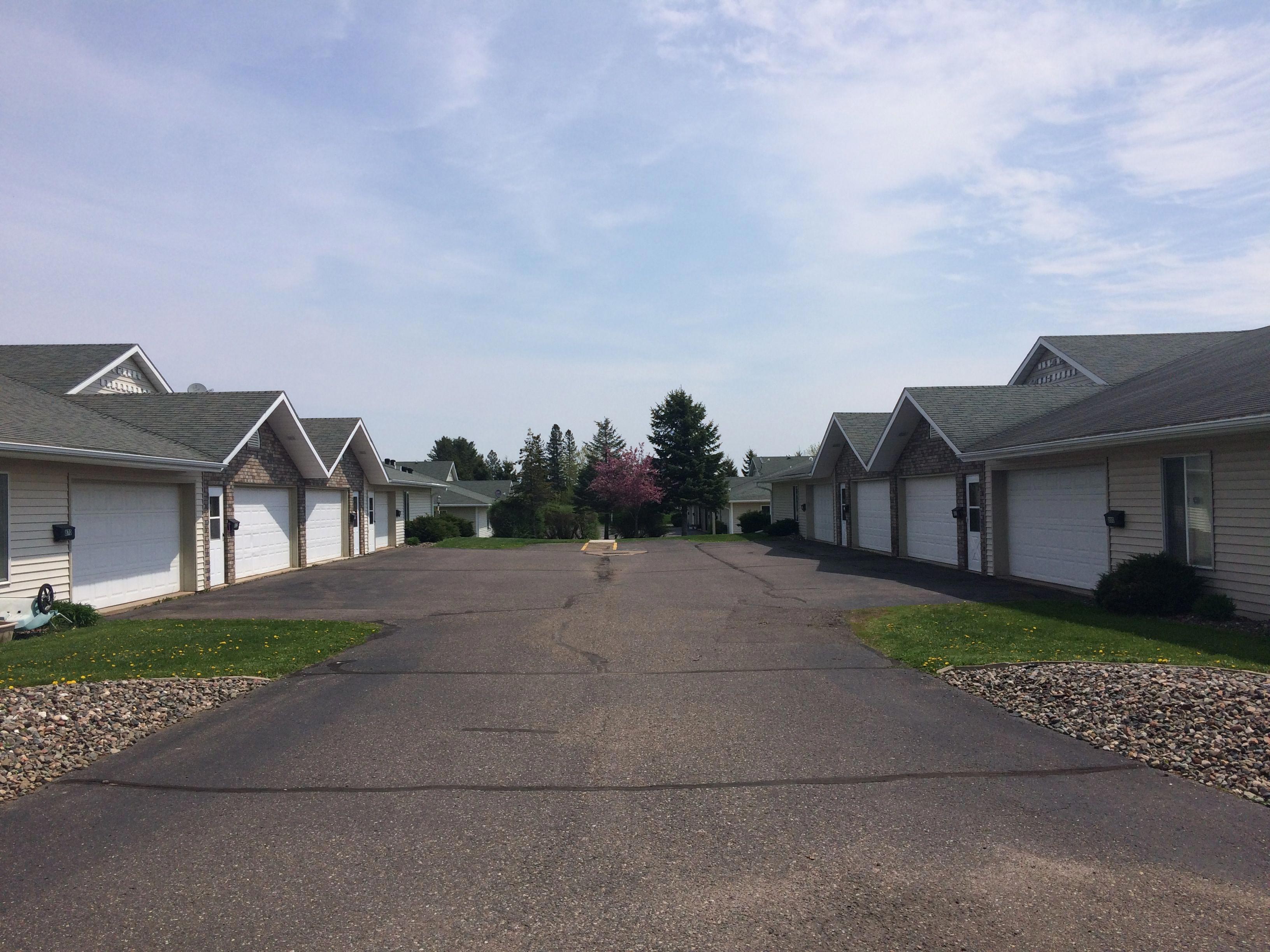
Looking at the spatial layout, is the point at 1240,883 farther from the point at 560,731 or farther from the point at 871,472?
the point at 871,472

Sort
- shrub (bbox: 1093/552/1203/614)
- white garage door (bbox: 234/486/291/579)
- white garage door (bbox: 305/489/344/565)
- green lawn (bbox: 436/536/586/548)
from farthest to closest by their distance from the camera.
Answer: green lawn (bbox: 436/536/586/548), white garage door (bbox: 305/489/344/565), white garage door (bbox: 234/486/291/579), shrub (bbox: 1093/552/1203/614)

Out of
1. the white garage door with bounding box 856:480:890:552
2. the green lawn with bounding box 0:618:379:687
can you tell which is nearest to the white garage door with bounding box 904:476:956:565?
the white garage door with bounding box 856:480:890:552

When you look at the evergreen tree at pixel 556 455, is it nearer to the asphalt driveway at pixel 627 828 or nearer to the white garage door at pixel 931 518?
the white garage door at pixel 931 518

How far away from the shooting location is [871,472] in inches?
960

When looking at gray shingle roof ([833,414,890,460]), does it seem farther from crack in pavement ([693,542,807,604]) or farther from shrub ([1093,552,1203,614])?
shrub ([1093,552,1203,614])

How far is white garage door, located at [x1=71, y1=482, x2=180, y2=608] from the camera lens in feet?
46.8

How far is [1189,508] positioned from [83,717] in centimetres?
1441

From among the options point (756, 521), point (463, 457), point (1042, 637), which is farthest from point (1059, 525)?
point (463, 457)

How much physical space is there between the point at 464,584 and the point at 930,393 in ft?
40.6

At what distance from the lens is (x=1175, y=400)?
13367mm

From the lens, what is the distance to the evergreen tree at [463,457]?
10112 cm

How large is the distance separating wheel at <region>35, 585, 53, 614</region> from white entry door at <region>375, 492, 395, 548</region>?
17.5 meters

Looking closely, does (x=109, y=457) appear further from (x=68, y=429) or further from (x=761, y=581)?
(x=761, y=581)

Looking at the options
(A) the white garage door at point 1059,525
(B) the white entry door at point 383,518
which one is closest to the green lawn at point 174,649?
(A) the white garage door at point 1059,525
